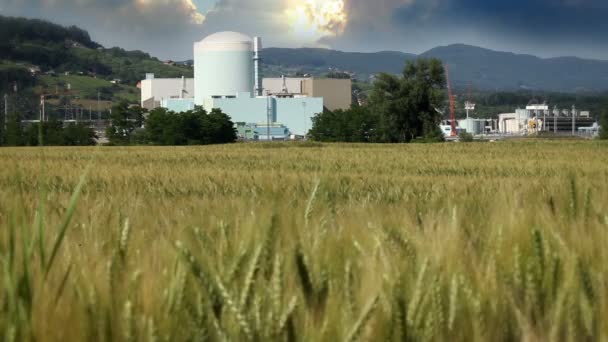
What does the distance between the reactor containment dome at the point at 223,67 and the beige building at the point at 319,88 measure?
864 inches

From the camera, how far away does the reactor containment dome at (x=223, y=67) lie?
104 m

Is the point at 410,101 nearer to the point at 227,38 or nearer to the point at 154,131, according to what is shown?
the point at 154,131

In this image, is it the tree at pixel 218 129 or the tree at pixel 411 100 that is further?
the tree at pixel 218 129

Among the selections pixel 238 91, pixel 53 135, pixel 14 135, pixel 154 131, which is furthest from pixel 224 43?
pixel 14 135

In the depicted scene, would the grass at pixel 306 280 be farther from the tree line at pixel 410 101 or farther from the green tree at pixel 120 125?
the green tree at pixel 120 125

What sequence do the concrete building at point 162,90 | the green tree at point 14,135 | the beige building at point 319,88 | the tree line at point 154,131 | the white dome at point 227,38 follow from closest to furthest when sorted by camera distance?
the tree line at point 154,131 < the green tree at point 14,135 < the white dome at point 227,38 < the concrete building at point 162,90 < the beige building at point 319,88

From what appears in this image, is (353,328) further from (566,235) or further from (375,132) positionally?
(375,132)

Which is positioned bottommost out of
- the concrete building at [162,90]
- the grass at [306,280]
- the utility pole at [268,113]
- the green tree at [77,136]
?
the green tree at [77,136]

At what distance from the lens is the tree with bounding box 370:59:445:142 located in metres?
79.0

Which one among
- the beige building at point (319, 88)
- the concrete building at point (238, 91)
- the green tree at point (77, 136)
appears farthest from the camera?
the beige building at point (319, 88)

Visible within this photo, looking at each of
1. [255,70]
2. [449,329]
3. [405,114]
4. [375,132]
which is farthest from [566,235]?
[255,70]

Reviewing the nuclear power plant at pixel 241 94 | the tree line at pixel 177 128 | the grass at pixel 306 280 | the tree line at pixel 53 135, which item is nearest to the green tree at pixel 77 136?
the tree line at pixel 53 135

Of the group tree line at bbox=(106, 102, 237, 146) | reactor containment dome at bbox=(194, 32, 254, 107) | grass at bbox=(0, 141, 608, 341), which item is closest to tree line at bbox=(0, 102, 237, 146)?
tree line at bbox=(106, 102, 237, 146)

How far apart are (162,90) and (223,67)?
30529mm
